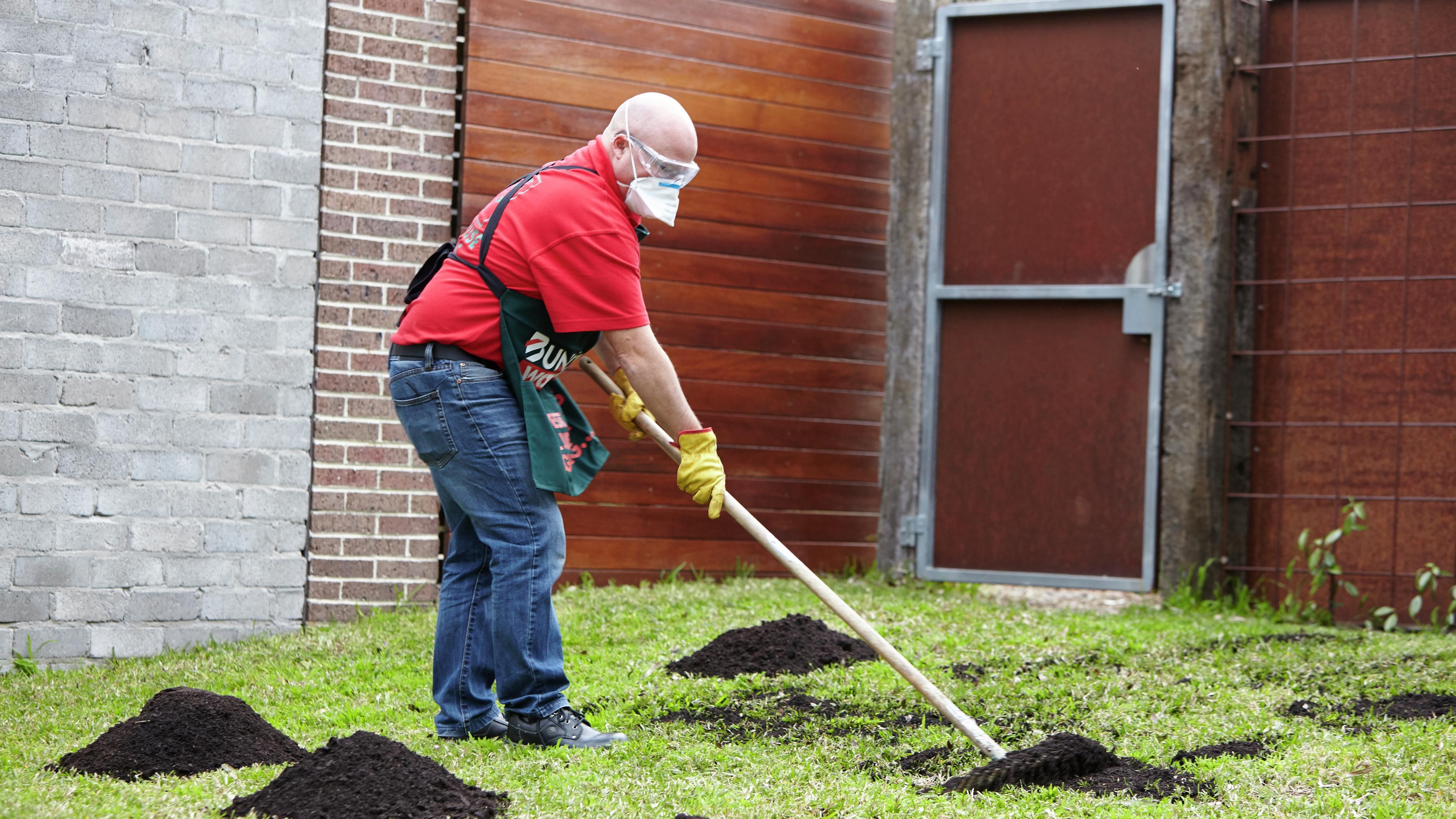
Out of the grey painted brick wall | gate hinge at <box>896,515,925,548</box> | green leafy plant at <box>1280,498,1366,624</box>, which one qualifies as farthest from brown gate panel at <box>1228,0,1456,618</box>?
the grey painted brick wall

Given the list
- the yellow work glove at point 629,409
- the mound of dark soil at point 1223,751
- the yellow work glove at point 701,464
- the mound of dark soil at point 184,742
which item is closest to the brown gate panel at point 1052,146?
the yellow work glove at point 629,409

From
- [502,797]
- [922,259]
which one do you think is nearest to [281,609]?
[502,797]

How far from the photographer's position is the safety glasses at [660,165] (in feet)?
11.7

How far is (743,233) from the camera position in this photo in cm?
634

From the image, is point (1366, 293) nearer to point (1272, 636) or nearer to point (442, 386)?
point (1272, 636)

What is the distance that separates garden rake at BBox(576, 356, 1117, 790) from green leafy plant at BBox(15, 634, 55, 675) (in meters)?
2.50

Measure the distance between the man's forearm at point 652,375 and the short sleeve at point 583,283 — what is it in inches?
2.0

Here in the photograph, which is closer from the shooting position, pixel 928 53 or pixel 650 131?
pixel 650 131

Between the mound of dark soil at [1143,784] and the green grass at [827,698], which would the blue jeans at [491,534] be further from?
the mound of dark soil at [1143,784]

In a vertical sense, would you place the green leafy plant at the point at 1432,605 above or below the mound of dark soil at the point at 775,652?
above

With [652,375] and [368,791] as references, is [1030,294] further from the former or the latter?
[368,791]

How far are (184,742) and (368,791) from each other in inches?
30.9

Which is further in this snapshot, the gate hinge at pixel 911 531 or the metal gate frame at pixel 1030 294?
the gate hinge at pixel 911 531

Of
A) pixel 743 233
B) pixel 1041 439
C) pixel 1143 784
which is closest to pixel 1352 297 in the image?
pixel 1041 439
